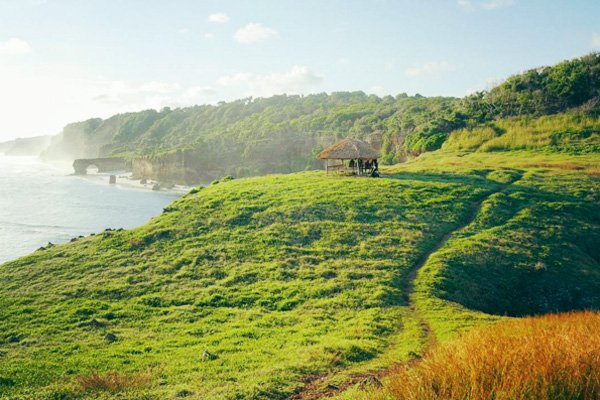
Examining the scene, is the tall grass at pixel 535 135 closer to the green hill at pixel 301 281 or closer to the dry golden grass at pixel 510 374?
the green hill at pixel 301 281

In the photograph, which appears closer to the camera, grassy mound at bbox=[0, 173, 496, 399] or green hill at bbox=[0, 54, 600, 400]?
green hill at bbox=[0, 54, 600, 400]

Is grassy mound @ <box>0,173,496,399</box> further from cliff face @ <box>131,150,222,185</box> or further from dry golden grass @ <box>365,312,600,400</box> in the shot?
cliff face @ <box>131,150,222,185</box>

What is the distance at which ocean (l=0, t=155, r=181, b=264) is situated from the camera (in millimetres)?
56406

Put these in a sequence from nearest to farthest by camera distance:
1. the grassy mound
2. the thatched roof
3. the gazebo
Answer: the grassy mound
the thatched roof
the gazebo

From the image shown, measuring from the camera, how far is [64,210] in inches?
3004

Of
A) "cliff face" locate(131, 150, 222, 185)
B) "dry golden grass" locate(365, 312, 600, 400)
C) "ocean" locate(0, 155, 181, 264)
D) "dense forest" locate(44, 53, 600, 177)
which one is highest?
"dense forest" locate(44, 53, 600, 177)

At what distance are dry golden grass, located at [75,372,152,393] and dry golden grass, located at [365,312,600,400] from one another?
8.00 metres

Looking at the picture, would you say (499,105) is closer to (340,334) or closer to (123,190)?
(340,334)

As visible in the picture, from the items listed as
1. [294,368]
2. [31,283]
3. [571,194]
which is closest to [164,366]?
[294,368]

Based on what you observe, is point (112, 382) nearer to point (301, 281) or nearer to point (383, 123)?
point (301, 281)

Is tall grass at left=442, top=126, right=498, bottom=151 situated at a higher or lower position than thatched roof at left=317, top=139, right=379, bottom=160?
higher

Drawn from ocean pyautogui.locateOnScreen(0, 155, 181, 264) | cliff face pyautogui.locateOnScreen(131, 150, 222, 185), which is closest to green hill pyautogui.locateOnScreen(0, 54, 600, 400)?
ocean pyautogui.locateOnScreen(0, 155, 181, 264)

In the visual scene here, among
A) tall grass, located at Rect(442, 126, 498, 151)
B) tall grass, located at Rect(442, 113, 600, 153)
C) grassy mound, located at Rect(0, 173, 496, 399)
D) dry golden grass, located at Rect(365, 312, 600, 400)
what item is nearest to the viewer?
dry golden grass, located at Rect(365, 312, 600, 400)

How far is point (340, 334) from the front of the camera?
1811 cm
